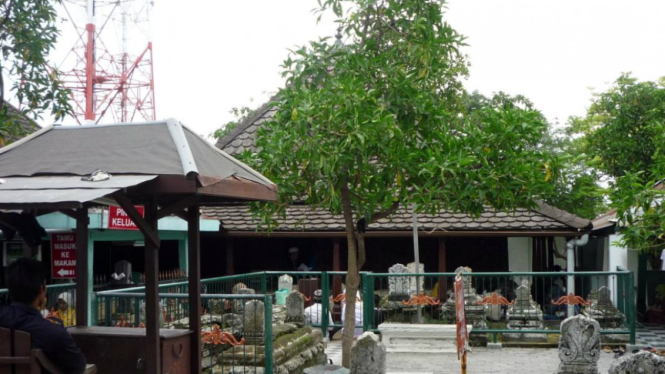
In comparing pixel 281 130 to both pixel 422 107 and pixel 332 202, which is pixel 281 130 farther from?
pixel 422 107

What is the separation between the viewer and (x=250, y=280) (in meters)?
15.3

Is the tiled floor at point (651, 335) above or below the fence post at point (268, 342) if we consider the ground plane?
below

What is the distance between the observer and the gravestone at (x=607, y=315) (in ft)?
46.7

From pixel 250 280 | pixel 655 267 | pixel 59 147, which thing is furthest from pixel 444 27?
pixel 655 267

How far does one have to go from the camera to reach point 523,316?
14578mm

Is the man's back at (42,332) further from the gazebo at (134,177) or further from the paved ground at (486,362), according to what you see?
the paved ground at (486,362)

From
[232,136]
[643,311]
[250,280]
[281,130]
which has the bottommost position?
[643,311]

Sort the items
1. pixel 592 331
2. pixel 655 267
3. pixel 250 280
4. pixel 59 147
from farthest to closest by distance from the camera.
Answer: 1. pixel 655 267
2. pixel 250 280
3. pixel 592 331
4. pixel 59 147

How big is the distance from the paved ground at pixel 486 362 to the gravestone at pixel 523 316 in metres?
0.40

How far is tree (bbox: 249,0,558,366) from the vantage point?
28.9 feet

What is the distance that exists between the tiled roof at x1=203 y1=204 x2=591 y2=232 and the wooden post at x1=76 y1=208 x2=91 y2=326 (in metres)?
8.57

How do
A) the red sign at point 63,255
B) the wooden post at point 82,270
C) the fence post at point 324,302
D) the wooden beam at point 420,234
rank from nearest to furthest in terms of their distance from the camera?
1. the wooden post at point 82,270
2. the red sign at point 63,255
3. the fence post at point 324,302
4. the wooden beam at point 420,234

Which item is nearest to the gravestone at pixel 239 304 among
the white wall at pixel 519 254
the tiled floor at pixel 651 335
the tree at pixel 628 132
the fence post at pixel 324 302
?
the fence post at pixel 324 302

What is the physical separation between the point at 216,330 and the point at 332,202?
2.01 metres
